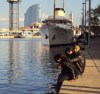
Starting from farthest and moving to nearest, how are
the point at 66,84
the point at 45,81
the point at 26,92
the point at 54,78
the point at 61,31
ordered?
the point at 61,31
the point at 54,78
the point at 45,81
the point at 26,92
the point at 66,84

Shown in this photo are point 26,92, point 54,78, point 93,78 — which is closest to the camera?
point 26,92

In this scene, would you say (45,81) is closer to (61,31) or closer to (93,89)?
(93,89)

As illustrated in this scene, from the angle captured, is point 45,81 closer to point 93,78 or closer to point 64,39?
point 93,78

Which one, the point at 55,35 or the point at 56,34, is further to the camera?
the point at 55,35

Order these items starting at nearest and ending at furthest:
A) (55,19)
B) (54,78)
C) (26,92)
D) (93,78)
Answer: (26,92)
(93,78)
(54,78)
(55,19)

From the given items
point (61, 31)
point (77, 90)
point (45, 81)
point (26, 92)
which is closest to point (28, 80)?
point (45, 81)

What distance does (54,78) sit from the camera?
23.2 m

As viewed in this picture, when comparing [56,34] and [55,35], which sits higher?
[56,34]

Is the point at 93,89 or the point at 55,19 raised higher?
the point at 55,19

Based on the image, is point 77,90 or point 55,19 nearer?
point 77,90

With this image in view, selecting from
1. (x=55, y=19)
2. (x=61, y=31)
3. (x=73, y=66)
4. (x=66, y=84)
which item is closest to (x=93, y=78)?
(x=66, y=84)

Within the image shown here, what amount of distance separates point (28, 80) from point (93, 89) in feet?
23.1

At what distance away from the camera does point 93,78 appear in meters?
19.1

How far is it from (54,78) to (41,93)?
5613mm
